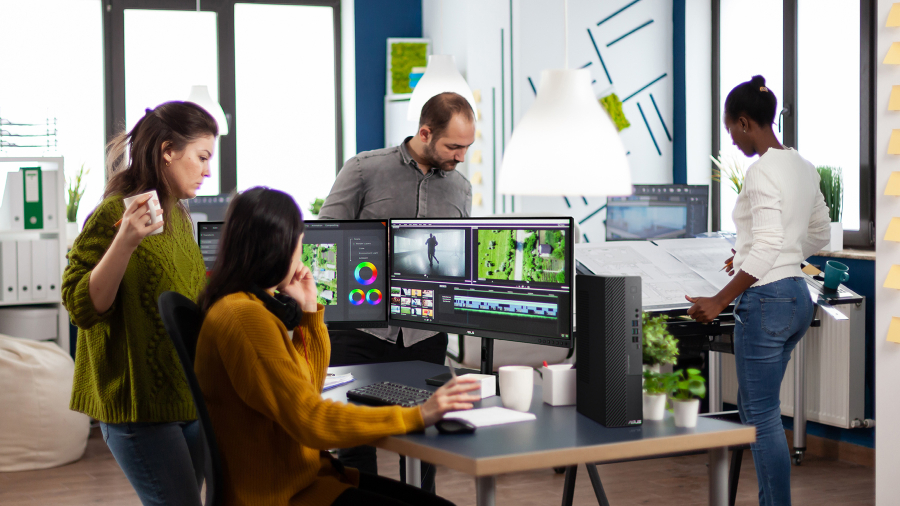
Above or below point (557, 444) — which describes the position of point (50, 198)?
above

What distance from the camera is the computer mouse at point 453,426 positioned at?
1745mm

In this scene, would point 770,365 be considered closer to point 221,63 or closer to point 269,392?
point 269,392

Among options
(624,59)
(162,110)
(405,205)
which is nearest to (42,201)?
(405,205)

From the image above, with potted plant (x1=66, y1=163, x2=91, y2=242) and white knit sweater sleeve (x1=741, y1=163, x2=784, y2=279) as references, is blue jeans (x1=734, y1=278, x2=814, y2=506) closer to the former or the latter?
white knit sweater sleeve (x1=741, y1=163, x2=784, y2=279)

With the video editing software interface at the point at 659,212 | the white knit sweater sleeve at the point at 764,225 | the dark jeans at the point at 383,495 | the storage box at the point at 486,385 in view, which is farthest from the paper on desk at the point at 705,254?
the dark jeans at the point at 383,495

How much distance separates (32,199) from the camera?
4574mm

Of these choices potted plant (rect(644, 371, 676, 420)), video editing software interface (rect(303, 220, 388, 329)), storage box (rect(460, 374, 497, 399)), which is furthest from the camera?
video editing software interface (rect(303, 220, 388, 329))

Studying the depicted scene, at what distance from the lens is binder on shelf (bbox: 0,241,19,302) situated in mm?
4504

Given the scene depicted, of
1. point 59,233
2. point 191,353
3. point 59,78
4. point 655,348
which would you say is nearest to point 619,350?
point 655,348

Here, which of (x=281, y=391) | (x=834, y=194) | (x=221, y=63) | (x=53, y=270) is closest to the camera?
(x=281, y=391)

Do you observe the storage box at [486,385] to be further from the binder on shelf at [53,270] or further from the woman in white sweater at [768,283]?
the binder on shelf at [53,270]

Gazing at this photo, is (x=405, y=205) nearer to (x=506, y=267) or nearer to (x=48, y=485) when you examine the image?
(x=506, y=267)

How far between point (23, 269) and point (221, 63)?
2.09 m

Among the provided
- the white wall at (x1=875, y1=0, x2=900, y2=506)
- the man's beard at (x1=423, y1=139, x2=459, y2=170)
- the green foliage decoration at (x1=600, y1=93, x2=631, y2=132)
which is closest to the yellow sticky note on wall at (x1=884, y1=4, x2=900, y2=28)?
the white wall at (x1=875, y1=0, x2=900, y2=506)
